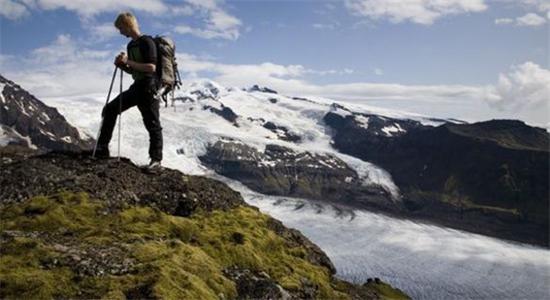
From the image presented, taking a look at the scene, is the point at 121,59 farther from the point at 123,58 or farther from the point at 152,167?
the point at 152,167

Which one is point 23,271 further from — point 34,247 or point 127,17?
point 127,17

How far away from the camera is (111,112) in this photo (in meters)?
15.7

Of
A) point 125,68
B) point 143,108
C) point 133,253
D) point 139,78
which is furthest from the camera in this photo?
point 143,108

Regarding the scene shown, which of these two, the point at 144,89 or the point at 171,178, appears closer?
the point at 144,89

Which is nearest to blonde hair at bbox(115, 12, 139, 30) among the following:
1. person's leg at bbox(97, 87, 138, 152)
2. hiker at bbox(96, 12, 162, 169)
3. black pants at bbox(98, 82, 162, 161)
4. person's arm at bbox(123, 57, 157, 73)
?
hiker at bbox(96, 12, 162, 169)

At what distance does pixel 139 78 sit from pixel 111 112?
1768 mm

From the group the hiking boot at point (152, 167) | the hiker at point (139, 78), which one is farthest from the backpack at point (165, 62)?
the hiking boot at point (152, 167)

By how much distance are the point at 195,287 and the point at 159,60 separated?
6959mm

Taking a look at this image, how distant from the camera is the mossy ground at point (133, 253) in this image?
9.21m

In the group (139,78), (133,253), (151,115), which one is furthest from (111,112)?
(133,253)

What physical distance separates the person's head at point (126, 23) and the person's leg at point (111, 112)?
1659 millimetres

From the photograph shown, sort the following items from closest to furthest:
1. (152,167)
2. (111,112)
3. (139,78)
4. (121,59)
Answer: (121,59) → (139,78) → (111,112) → (152,167)

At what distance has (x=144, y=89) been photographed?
14.8 metres

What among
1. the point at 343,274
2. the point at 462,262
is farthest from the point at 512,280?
the point at 343,274
